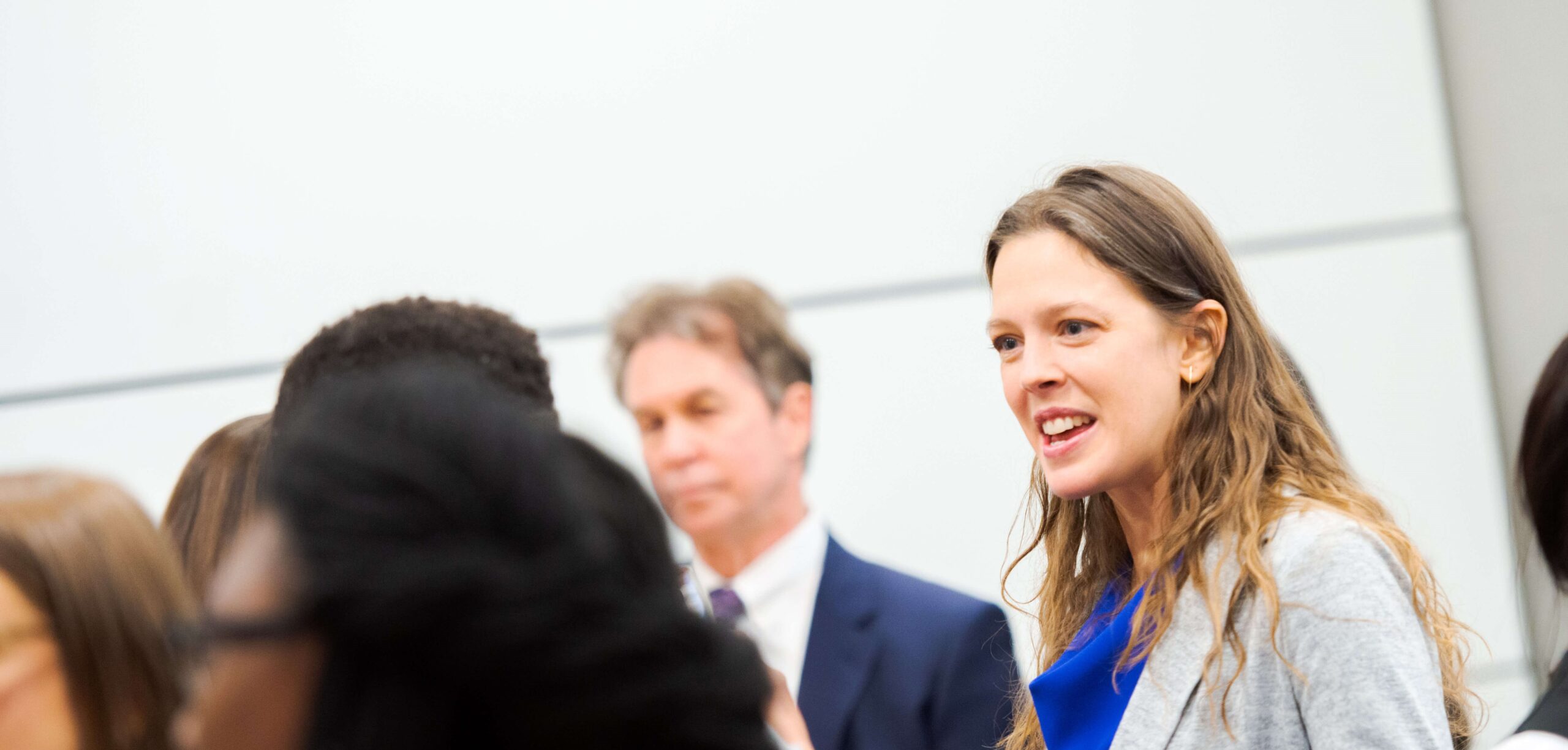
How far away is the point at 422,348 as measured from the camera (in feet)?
4.71

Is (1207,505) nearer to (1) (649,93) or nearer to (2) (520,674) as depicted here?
(2) (520,674)

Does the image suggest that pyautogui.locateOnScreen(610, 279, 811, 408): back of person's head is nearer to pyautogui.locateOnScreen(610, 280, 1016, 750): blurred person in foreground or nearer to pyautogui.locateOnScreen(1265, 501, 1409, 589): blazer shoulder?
pyautogui.locateOnScreen(610, 280, 1016, 750): blurred person in foreground

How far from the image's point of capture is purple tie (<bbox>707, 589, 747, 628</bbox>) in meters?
1.98

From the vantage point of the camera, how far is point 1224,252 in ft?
5.56

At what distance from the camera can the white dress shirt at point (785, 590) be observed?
195 centimetres

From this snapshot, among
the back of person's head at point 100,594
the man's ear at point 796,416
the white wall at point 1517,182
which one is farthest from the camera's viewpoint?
the white wall at point 1517,182

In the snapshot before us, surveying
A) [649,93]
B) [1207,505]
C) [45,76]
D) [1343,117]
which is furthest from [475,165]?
[1343,117]

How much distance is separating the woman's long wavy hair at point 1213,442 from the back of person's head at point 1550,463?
0.44 feet

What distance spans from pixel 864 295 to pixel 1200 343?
45.4 inches

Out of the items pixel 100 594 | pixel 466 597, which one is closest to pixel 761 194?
pixel 100 594

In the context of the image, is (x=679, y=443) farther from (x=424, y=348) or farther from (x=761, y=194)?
(x=761, y=194)

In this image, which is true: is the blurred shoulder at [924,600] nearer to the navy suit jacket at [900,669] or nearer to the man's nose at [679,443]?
the navy suit jacket at [900,669]

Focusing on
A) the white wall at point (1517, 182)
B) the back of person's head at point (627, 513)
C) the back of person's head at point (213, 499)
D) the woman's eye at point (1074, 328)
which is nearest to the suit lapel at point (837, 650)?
the woman's eye at point (1074, 328)

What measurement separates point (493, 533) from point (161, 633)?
2.58ft
